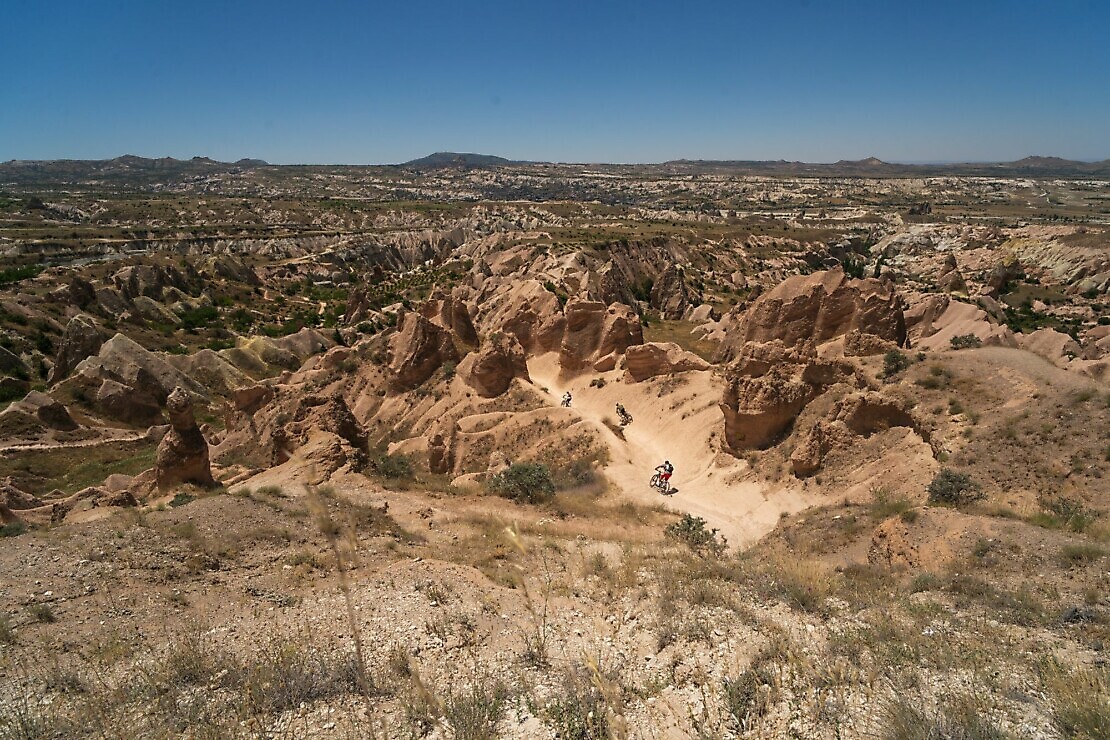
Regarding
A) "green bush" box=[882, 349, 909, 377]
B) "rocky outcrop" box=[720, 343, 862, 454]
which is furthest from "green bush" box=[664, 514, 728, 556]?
"green bush" box=[882, 349, 909, 377]

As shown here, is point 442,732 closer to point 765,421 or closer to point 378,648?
point 378,648

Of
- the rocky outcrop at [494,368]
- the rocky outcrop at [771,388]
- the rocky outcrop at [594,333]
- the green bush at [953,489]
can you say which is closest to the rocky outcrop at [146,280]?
the rocky outcrop at [494,368]

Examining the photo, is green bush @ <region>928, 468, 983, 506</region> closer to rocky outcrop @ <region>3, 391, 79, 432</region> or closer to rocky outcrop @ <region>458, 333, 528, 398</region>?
rocky outcrop @ <region>458, 333, 528, 398</region>

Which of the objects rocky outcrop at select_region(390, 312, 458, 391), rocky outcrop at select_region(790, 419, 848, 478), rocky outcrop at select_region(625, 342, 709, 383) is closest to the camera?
rocky outcrop at select_region(790, 419, 848, 478)

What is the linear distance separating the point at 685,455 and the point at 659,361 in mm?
6248

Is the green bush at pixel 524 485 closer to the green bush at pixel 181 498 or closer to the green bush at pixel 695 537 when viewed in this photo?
the green bush at pixel 695 537

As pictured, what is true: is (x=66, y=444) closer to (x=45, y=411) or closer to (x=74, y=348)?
(x=45, y=411)

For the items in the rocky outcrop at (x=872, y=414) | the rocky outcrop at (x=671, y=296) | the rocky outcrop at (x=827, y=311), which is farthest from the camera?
the rocky outcrop at (x=671, y=296)

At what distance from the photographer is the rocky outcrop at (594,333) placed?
29.1m

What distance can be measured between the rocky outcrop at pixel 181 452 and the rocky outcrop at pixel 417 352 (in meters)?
10.7

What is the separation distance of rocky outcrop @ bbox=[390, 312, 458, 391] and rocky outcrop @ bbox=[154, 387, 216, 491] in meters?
10.7

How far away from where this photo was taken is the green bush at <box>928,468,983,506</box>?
11.5m

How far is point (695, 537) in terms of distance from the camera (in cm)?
1180

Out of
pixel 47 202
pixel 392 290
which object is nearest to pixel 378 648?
pixel 392 290
